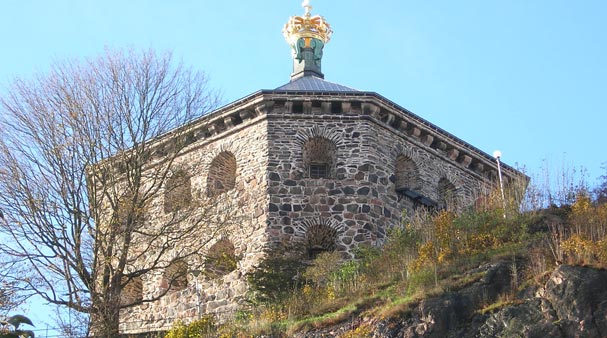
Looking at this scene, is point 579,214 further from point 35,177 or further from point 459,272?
point 35,177

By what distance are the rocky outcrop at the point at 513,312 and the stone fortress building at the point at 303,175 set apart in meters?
7.94

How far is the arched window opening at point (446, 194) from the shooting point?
3131 cm

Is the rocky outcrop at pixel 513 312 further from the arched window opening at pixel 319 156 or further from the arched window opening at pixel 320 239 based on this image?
the arched window opening at pixel 319 156

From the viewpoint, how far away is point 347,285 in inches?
939

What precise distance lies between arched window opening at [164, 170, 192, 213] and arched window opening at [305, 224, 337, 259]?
3321mm

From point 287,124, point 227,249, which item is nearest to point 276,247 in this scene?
point 227,249

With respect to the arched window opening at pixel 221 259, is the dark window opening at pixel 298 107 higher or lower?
higher

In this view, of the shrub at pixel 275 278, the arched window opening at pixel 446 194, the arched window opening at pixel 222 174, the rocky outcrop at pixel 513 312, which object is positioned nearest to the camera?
the rocky outcrop at pixel 513 312

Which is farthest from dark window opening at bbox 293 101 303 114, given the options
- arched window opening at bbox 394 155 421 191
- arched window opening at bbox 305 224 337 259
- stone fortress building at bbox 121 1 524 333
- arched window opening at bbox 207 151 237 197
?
arched window opening at bbox 305 224 337 259

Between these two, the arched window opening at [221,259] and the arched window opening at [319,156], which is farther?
the arched window opening at [319,156]

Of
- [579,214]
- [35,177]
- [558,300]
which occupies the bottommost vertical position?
[558,300]

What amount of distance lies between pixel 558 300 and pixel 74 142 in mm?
12588

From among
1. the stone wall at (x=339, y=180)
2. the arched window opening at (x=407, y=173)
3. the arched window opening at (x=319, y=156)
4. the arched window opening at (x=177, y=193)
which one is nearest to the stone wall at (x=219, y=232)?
the arched window opening at (x=177, y=193)

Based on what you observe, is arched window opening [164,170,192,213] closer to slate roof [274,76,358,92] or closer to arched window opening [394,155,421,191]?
slate roof [274,76,358,92]
